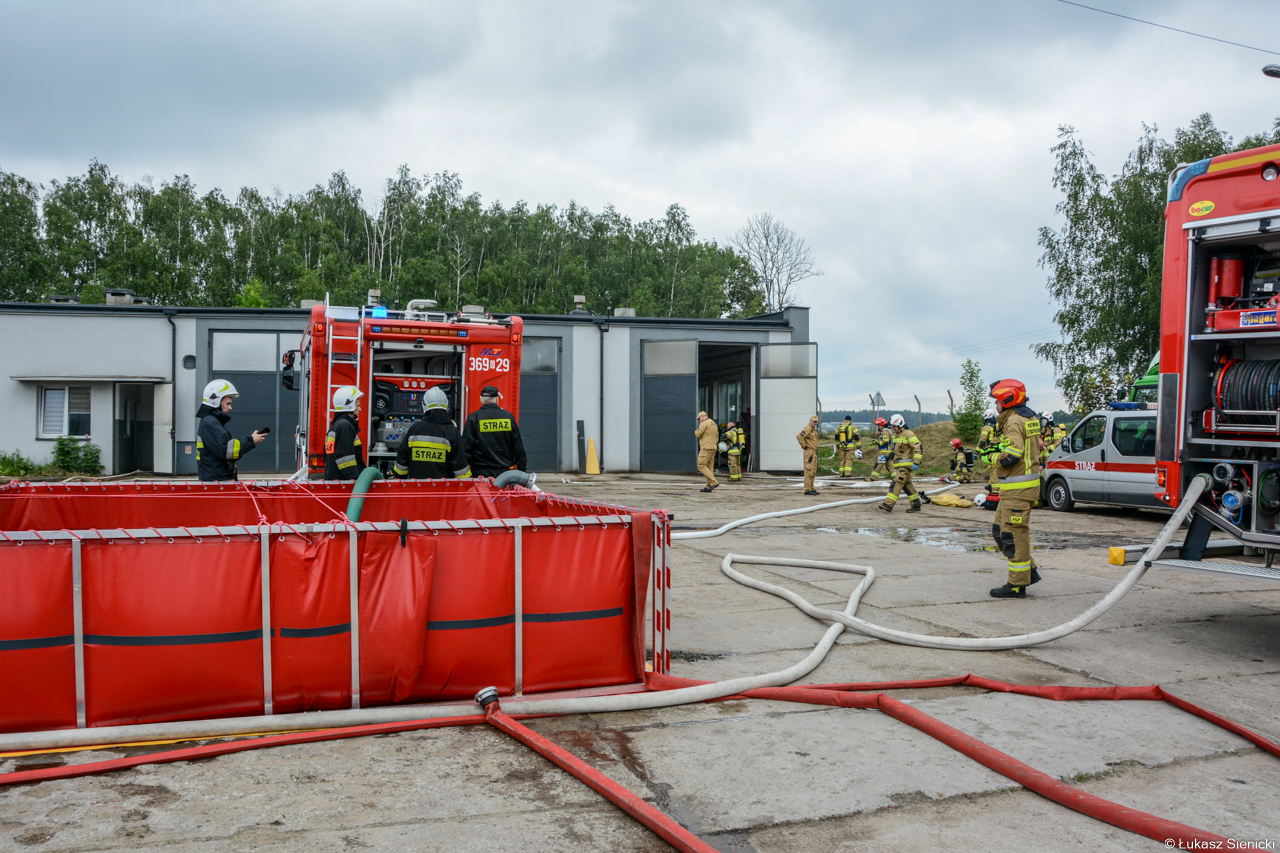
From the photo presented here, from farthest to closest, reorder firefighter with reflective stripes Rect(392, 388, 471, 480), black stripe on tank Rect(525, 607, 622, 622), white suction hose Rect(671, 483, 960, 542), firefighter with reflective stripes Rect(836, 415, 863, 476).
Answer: firefighter with reflective stripes Rect(836, 415, 863, 476) < white suction hose Rect(671, 483, 960, 542) < firefighter with reflective stripes Rect(392, 388, 471, 480) < black stripe on tank Rect(525, 607, 622, 622)

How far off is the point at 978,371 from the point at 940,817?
107ft

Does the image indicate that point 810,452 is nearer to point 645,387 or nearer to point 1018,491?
point 645,387

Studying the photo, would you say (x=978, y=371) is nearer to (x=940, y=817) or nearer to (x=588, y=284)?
(x=588, y=284)

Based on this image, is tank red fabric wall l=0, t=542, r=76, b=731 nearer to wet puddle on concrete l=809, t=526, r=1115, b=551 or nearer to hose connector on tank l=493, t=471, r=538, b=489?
hose connector on tank l=493, t=471, r=538, b=489

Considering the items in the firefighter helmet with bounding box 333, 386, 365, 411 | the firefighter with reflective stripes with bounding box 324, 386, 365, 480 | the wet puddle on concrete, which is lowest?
the wet puddle on concrete

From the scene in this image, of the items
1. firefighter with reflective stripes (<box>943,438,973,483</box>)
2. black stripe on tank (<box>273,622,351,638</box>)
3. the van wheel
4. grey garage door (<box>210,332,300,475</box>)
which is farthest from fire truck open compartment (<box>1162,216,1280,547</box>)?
grey garage door (<box>210,332,300,475</box>)

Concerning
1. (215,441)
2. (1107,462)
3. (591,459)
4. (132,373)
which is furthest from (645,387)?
(215,441)

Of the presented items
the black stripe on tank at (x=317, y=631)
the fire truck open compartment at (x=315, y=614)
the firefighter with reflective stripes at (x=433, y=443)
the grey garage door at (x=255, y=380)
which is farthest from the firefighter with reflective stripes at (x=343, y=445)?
the grey garage door at (x=255, y=380)

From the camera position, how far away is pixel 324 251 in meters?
44.5

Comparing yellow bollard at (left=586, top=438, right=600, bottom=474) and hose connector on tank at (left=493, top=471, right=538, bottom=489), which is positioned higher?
hose connector on tank at (left=493, top=471, right=538, bottom=489)

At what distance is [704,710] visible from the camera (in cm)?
428

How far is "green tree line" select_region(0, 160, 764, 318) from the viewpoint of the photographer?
4284 cm

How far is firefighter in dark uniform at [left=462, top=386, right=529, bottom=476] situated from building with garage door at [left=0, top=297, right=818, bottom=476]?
1507cm

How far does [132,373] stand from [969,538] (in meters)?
19.8
